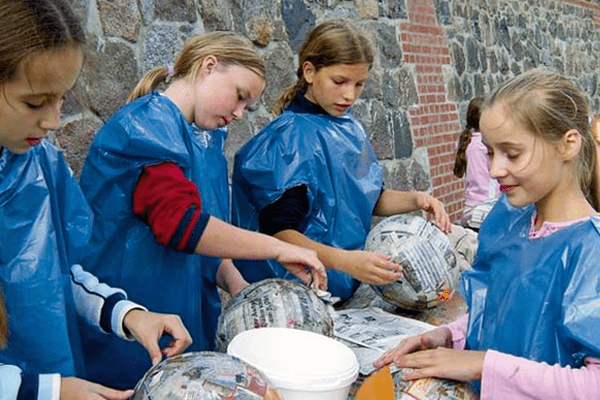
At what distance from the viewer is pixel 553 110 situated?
5.98ft

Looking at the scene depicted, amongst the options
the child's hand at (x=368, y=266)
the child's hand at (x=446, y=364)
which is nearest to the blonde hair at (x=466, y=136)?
the child's hand at (x=368, y=266)

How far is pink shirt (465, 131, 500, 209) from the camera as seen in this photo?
512 cm

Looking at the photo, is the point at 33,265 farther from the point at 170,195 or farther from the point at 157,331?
the point at 170,195

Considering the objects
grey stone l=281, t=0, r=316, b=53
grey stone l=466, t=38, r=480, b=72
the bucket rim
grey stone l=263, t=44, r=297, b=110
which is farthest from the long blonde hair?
grey stone l=466, t=38, r=480, b=72

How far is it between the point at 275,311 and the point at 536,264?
0.71 meters

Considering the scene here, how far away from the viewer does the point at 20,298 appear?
1.71 metres

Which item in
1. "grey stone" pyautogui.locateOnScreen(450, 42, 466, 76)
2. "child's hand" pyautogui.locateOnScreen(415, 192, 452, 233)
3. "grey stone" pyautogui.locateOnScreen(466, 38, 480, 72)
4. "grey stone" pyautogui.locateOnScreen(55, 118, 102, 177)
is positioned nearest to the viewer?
"grey stone" pyautogui.locateOnScreen(55, 118, 102, 177)

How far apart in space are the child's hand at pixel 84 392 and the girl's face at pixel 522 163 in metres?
1.01

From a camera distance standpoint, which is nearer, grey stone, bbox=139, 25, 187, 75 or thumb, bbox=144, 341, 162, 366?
thumb, bbox=144, 341, 162, 366

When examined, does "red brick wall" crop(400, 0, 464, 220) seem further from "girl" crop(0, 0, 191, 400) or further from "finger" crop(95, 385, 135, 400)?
"finger" crop(95, 385, 135, 400)

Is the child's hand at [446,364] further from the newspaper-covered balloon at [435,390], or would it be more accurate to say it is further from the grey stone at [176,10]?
the grey stone at [176,10]

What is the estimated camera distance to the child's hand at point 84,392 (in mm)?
1518

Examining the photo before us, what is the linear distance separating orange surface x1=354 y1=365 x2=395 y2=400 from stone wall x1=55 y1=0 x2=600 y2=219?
106cm

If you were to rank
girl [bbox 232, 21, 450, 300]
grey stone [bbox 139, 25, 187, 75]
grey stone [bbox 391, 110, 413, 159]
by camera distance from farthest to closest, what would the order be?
1. grey stone [bbox 391, 110, 413, 159]
2. grey stone [bbox 139, 25, 187, 75]
3. girl [bbox 232, 21, 450, 300]
